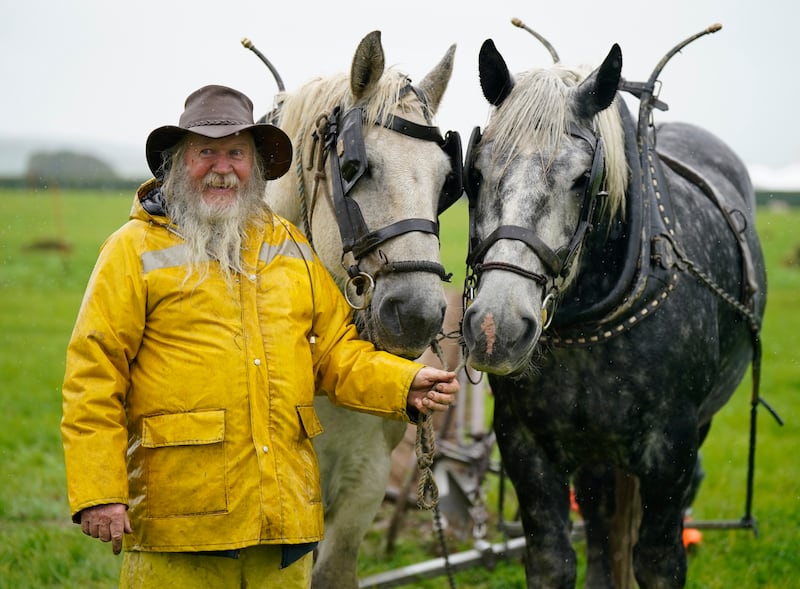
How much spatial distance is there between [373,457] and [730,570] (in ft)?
7.73

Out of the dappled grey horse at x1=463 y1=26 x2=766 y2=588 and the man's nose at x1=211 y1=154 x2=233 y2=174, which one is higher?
the man's nose at x1=211 y1=154 x2=233 y2=174

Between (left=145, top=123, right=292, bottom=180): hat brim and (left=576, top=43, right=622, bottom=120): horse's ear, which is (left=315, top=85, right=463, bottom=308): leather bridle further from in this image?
(left=576, top=43, right=622, bottom=120): horse's ear

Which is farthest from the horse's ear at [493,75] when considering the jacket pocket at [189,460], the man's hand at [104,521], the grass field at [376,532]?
the grass field at [376,532]

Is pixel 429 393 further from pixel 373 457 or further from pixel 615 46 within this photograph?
pixel 615 46

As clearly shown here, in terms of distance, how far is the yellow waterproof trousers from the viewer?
2.28 metres

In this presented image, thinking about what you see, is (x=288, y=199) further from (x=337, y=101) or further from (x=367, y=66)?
(x=367, y=66)

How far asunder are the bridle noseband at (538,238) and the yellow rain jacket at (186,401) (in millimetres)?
376

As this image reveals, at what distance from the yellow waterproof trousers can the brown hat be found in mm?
1161

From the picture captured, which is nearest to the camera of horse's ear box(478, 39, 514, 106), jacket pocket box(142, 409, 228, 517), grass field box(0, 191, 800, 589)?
jacket pocket box(142, 409, 228, 517)

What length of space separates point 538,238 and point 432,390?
1.75ft

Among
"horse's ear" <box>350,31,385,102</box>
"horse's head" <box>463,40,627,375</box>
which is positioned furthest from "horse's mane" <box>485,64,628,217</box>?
"horse's ear" <box>350,31,385,102</box>

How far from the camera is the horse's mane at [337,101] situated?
2.66 metres

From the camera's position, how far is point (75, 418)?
6.96 feet

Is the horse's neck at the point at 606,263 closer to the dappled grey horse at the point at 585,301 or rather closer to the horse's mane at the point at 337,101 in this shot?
the dappled grey horse at the point at 585,301
